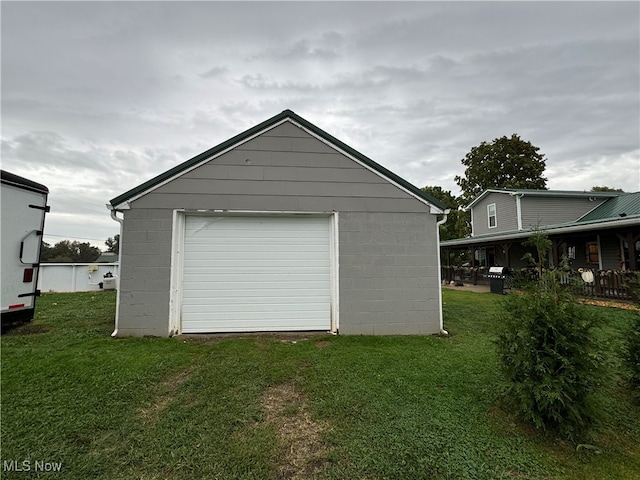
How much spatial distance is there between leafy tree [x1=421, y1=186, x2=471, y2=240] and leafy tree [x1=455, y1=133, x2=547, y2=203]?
1.41m

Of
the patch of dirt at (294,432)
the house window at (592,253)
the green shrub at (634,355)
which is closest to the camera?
the patch of dirt at (294,432)

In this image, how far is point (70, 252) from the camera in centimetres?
4534

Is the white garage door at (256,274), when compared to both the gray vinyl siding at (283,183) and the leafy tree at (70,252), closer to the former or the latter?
the gray vinyl siding at (283,183)

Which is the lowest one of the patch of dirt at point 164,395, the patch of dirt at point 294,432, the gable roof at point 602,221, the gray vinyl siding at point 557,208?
the patch of dirt at point 294,432

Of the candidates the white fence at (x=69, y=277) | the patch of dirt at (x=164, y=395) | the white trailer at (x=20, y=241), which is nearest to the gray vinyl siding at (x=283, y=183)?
the white trailer at (x=20, y=241)

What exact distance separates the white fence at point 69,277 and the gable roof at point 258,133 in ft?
36.1

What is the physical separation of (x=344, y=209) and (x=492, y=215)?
17.1 m

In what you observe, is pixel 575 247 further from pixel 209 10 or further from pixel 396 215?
pixel 209 10

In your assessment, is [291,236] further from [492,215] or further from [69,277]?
[492,215]

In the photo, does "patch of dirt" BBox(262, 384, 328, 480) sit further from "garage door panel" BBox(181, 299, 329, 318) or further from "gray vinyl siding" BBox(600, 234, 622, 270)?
"gray vinyl siding" BBox(600, 234, 622, 270)

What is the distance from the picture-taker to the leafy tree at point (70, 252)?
138 feet

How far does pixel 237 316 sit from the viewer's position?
5.91m

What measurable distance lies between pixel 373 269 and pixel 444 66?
305 inches

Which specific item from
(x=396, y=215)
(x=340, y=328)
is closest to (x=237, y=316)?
(x=340, y=328)
